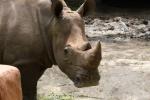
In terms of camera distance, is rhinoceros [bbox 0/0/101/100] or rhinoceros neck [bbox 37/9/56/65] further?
rhinoceros neck [bbox 37/9/56/65]

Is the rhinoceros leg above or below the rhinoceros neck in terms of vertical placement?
below

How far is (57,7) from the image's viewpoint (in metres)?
5.78

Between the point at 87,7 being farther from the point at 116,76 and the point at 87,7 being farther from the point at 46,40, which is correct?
the point at 116,76

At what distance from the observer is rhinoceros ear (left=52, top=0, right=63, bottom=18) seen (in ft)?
18.8

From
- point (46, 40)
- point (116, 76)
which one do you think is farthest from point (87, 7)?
point (116, 76)

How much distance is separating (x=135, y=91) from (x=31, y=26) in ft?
7.89

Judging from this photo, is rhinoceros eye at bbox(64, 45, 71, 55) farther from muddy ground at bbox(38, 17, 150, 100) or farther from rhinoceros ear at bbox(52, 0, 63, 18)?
muddy ground at bbox(38, 17, 150, 100)

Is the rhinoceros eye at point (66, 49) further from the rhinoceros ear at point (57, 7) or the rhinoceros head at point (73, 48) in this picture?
the rhinoceros ear at point (57, 7)

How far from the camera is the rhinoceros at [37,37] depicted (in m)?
5.69

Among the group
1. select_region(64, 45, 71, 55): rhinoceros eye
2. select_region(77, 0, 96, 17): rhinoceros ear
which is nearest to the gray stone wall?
select_region(77, 0, 96, 17): rhinoceros ear

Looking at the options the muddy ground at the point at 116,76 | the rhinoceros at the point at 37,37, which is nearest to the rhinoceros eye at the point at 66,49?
the rhinoceros at the point at 37,37

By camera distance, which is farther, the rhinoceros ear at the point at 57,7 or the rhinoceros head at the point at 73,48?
the rhinoceros ear at the point at 57,7

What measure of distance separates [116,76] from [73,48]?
9.42 ft

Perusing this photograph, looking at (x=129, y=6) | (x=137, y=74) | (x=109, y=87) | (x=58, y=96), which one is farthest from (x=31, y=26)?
(x=129, y=6)
